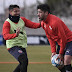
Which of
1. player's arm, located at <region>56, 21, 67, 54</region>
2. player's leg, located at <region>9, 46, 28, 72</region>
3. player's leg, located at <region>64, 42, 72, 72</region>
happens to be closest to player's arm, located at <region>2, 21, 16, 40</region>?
player's leg, located at <region>9, 46, 28, 72</region>

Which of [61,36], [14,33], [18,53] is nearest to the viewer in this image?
[61,36]

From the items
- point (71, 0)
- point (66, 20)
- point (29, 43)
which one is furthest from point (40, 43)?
→ point (71, 0)

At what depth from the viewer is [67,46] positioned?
656cm

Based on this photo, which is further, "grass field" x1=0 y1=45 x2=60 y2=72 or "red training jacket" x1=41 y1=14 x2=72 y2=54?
"grass field" x1=0 y1=45 x2=60 y2=72

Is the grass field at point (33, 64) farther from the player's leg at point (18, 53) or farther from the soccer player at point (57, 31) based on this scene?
the soccer player at point (57, 31)

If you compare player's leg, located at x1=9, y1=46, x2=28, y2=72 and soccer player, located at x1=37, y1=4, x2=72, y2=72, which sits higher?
soccer player, located at x1=37, y1=4, x2=72, y2=72

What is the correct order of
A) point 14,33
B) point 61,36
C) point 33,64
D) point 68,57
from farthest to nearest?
point 33,64 → point 14,33 → point 68,57 → point 61,36

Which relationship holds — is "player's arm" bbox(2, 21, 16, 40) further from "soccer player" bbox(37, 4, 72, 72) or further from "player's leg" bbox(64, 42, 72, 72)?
"player's leg" bbox(64, 42, 72, 72)

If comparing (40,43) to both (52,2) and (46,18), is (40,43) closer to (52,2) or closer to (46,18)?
(46,18)

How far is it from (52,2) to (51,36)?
4610cm

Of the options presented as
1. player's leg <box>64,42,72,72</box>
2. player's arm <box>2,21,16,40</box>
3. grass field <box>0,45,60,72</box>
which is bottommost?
grass field <box>0,45,60,72</box>

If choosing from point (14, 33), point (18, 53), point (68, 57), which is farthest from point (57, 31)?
point (14, 33)

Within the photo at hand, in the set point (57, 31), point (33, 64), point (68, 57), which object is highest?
point (57, 31)

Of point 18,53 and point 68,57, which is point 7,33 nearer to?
point 18,53
